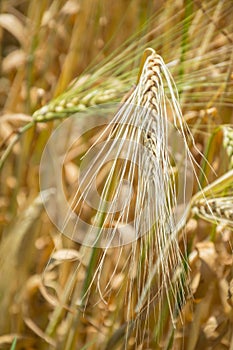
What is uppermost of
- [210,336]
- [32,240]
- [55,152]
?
[55,152]

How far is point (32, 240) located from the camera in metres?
1.47

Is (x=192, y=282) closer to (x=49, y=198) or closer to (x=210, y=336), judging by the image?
(x=210, y=336)

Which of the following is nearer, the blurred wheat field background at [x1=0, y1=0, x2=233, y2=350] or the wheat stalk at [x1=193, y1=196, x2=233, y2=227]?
the wheat stalk at [x1=193, y1=196, x2=233, y2=227]

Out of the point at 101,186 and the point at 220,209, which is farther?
the point at 101,186

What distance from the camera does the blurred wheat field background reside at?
4.37 feet

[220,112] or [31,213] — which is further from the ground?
[220,112]

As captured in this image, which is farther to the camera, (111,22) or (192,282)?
(111,22)

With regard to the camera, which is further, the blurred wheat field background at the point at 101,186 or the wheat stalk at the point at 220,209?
the blurred wheat field background at the point at 101,186

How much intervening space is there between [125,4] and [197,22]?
0.54ft

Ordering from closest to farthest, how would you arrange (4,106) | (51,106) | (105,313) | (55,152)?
(51,106), (105,313), (55,152), (4,106)

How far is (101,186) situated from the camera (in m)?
1.47

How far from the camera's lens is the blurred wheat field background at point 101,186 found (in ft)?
4.37

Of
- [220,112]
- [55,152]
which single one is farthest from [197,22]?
[55,152]

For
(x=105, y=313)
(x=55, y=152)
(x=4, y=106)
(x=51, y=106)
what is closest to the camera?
(x=51, y=106)
